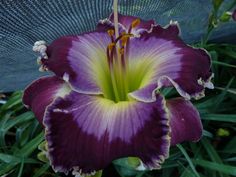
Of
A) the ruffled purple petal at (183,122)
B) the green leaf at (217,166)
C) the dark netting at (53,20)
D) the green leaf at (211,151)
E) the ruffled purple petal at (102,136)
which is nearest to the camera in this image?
the ruffled purple petal at (102,136)

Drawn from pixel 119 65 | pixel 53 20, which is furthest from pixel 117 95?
pixel 53 20

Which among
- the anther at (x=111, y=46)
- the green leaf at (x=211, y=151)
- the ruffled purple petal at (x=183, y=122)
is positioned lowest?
the green leaf at (x=211, y=151)

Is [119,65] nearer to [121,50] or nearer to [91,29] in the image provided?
[121,50]

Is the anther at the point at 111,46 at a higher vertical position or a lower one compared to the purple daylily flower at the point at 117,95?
higher

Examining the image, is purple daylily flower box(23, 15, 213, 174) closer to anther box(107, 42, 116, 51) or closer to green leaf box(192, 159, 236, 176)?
anther box(107, 42, 116, 51)

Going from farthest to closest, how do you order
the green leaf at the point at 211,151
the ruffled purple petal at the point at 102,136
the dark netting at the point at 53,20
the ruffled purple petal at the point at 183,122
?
the green leaf at the point at 211,151 → the dark netting at the point at 53,20 → the ruffled purple petal at the point at 183,122 → the ruffled purple petal at the point at 102,136

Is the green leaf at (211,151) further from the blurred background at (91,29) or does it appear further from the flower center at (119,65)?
the flower center at (119,65)

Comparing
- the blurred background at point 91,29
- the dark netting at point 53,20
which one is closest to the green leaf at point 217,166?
the blurred background at point 91,29
